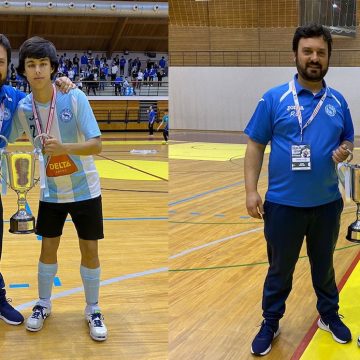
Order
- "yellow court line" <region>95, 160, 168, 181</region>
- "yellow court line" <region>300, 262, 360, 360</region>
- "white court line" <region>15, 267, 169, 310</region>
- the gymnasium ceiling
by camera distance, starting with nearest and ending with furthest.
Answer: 1. "yellow court line" <region>300, 262, 360, 360</region>
2. "white court line" <region>15, 267, 169, 310</region>
3. "yellow court line" <region>95, 160, 168, 181</region>
4. the gymnasium ceiling

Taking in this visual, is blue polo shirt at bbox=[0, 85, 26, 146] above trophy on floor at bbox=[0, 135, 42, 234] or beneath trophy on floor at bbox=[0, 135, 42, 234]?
above

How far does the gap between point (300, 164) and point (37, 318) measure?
1.54 meters

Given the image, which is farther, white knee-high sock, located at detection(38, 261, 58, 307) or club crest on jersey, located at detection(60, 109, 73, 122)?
white knee-high sock, located at detection(38, 261, 58, 307)

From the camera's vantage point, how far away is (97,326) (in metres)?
2.67

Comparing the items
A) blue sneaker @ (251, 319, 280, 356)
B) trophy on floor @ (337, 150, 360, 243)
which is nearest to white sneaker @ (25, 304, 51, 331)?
blue sneaker @ (251, 319, 280, 356)

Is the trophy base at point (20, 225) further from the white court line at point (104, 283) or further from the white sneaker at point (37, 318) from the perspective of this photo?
the white court line at point (104, 283)

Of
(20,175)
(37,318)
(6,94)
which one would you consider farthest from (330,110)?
(37,318)

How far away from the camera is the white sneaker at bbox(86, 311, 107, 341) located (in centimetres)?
262

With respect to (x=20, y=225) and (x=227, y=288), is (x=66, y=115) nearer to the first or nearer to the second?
(x=20, y=225)

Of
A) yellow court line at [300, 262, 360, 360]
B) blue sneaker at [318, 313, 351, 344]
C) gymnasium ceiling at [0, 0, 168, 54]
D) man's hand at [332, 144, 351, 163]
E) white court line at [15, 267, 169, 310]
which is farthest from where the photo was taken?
gymnasium ceiling at [0, 0, 168, 54]

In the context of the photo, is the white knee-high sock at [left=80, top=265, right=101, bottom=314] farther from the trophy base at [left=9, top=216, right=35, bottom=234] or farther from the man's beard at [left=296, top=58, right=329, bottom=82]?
the man's beard at [left=296, top=58, right=329, bottom=82]

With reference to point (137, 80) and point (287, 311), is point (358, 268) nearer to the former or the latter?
point (287, 311)

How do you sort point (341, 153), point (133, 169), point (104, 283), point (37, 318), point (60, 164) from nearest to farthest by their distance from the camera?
point (341, 153) < point (60, 164) < point (37, 318) < point (104, 283) < point (133, 169)

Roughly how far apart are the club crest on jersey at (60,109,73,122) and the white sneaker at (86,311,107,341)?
0.99 metres
